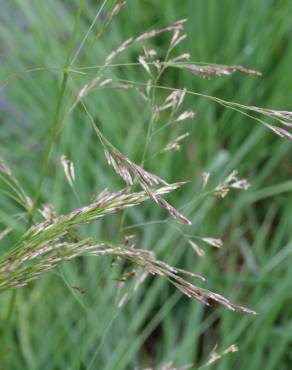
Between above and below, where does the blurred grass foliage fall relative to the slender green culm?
below

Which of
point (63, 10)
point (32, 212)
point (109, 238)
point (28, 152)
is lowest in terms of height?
point (109, 238)

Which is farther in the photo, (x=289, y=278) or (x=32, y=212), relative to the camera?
(x=289, y=278)

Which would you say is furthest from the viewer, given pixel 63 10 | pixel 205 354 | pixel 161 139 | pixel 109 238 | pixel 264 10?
pixel 63 10

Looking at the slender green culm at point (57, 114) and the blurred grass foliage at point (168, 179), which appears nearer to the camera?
the slender green culm at point (57, 114)

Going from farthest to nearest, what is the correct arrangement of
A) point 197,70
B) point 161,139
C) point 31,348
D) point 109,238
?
point 161,139 < point 109,238 < point 31,348 < point 197,70

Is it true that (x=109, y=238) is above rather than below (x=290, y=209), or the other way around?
above

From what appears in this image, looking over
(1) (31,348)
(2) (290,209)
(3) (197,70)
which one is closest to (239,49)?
(2) (290,209)

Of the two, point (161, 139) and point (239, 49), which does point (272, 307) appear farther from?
point (239, 49)

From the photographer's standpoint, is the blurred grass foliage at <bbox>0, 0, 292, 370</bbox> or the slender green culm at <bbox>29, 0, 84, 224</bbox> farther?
the blurred grass foliage at <bbox>0, 0, 292, 370</bbox>
